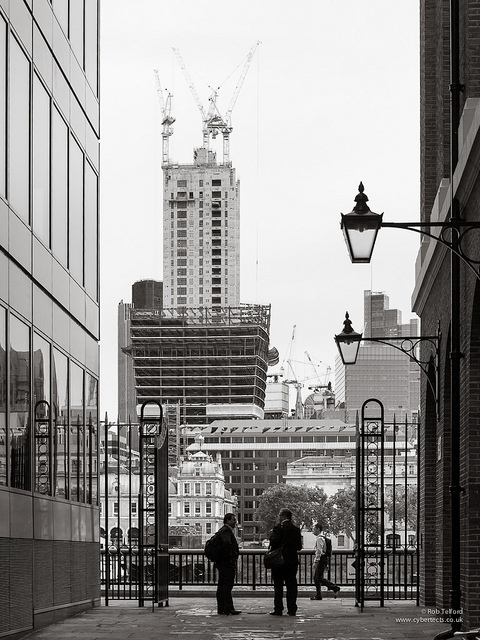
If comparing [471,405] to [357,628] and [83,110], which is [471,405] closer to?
[357,628]

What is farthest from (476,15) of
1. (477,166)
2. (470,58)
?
(477,166)

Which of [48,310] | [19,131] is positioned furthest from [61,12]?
[48,310]

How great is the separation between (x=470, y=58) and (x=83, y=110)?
8.69m

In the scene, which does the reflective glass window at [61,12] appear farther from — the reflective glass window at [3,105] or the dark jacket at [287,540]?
the dark jacket at [287,540]

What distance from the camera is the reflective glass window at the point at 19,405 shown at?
634 inches

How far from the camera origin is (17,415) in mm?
16453

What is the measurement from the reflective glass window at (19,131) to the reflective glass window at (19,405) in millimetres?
1518

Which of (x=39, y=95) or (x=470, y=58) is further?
(x=39, y=95)

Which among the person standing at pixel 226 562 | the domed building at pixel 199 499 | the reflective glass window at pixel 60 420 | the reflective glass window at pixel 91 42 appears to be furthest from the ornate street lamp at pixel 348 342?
the domed building at pixel 199 499

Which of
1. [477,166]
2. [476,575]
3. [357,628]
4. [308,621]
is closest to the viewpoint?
[477,166]

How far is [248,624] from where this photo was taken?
18.8 meters

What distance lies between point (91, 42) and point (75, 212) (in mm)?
3812

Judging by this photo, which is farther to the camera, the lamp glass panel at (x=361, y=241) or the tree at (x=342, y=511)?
the tree at (x=342, y=511)

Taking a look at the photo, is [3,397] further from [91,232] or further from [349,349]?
[91,232]
